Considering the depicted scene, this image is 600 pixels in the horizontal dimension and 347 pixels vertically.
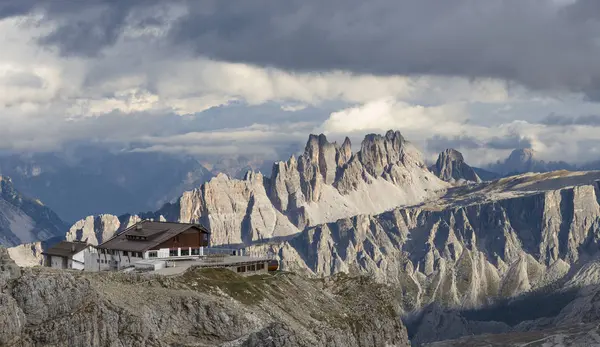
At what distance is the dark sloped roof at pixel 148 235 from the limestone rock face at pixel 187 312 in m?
16.3

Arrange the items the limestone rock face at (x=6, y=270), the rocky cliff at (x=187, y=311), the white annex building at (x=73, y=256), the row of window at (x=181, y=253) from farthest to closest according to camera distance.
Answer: the white annex building at (x=73, y=256) < the row of window at (x=181, y=253) < the limestone rock face at (x=6, y=270) < the rocky cliff at (x=187, y=311)

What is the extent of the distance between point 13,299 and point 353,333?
66378mm

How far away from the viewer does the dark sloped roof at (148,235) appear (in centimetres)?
17112

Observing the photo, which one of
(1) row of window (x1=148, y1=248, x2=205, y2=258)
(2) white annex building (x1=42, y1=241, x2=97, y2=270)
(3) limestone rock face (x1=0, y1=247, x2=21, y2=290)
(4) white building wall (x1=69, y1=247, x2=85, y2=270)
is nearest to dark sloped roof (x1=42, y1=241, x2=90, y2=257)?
(2) white annex building (x1=42, y1=241, x2=97, y2=270)

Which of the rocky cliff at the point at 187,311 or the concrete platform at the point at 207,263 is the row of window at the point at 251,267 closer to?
the concrete platform at the point at 207,263

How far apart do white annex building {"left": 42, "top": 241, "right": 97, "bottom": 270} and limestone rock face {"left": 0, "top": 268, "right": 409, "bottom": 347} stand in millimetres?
31962

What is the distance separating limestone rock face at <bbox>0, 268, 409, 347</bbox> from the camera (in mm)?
117875

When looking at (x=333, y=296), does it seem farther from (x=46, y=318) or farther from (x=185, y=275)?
(x=46, y=318)

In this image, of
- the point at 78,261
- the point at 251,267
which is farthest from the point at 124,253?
the point at 251,267

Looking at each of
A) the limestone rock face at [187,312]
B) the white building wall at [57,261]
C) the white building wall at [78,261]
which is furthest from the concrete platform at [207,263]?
the white building wall at [57,261]

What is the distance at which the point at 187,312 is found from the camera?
137375mm

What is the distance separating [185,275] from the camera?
502 feet

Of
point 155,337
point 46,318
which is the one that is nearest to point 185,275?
point 155,337

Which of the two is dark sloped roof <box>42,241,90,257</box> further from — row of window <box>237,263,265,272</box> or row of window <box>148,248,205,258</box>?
row of window <box>237,263,265,272</box>
